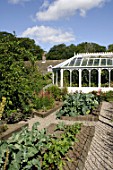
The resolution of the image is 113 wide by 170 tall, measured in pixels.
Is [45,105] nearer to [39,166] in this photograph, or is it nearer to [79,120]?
[79,120]

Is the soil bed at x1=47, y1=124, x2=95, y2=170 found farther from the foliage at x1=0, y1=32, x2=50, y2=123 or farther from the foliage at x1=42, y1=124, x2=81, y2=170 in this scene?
the foliage at x1=0, y1=32, x2=50, y2=123

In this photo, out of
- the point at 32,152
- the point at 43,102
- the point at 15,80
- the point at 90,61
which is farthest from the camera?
the point at 90,61

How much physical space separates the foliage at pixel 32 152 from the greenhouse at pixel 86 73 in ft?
57.0

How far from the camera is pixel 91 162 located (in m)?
5.87

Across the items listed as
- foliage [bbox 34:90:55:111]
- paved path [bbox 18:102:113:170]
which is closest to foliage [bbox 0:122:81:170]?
paved path [bbox 18:102:113:170]

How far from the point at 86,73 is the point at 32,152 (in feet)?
67.9

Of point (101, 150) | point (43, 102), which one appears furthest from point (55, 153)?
point (43, 102)

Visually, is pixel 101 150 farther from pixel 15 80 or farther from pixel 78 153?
pixel 15 80

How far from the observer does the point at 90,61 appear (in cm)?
2472

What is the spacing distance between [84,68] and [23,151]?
1976cm

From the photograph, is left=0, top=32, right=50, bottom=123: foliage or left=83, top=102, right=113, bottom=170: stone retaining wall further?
left=0, top=32, right=50, bottom=123: foliage

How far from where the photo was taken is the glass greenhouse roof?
935 inches

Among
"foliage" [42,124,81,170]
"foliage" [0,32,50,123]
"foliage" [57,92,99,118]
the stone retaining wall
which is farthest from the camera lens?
"foliage" [57,92,99,118]

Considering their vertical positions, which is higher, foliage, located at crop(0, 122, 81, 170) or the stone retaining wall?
foliage, located at crop(0, 122, 81, 170)
